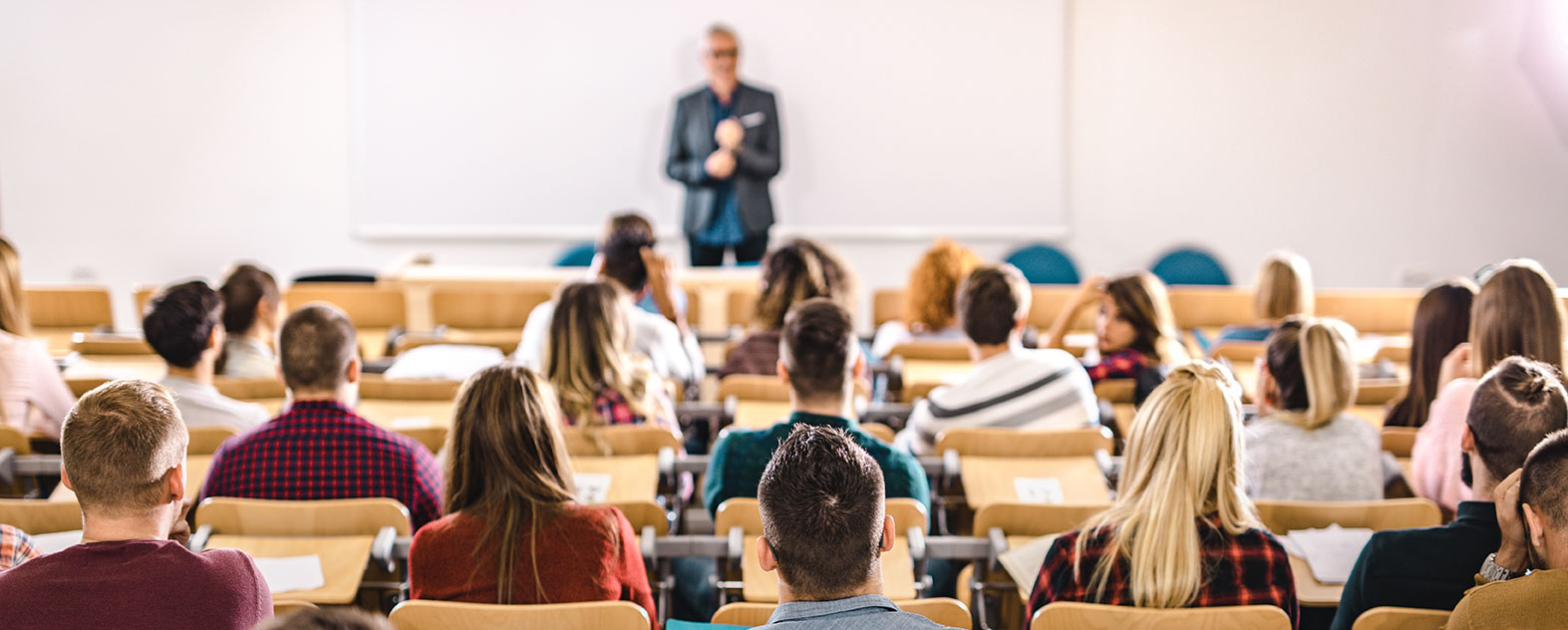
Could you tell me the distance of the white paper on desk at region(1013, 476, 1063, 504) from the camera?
3.11 meters

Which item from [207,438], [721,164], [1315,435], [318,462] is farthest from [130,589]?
A: [721,164]

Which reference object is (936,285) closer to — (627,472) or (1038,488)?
(1038,488)

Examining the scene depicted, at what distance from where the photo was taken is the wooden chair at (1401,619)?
2.18m

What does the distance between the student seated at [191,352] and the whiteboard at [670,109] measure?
4340 mm

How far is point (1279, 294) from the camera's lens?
486cm

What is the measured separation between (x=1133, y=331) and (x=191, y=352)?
2918 millimetres

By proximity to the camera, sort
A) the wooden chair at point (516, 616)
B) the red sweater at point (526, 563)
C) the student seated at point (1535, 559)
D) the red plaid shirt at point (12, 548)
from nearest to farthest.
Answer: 1. the student seated at point (1535, 559)
2. the wooden chair at point (516, 616)
3. the red plaid shirt at point (12, 548)
4. the red sweater at point (526, 563)

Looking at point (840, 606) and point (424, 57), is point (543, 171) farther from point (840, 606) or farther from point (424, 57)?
point (840, 606)

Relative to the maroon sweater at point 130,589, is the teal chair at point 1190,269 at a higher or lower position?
higher

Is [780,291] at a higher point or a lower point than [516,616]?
higher

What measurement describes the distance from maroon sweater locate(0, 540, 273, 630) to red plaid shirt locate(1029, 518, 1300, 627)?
1.40 m

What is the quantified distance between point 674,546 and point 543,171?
218 inches

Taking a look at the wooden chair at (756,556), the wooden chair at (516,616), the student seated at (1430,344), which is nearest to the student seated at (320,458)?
the wooden chair at (756,556)

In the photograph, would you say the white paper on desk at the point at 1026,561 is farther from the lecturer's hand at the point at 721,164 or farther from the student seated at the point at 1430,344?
the lecturer's hand at the point at 721,164
